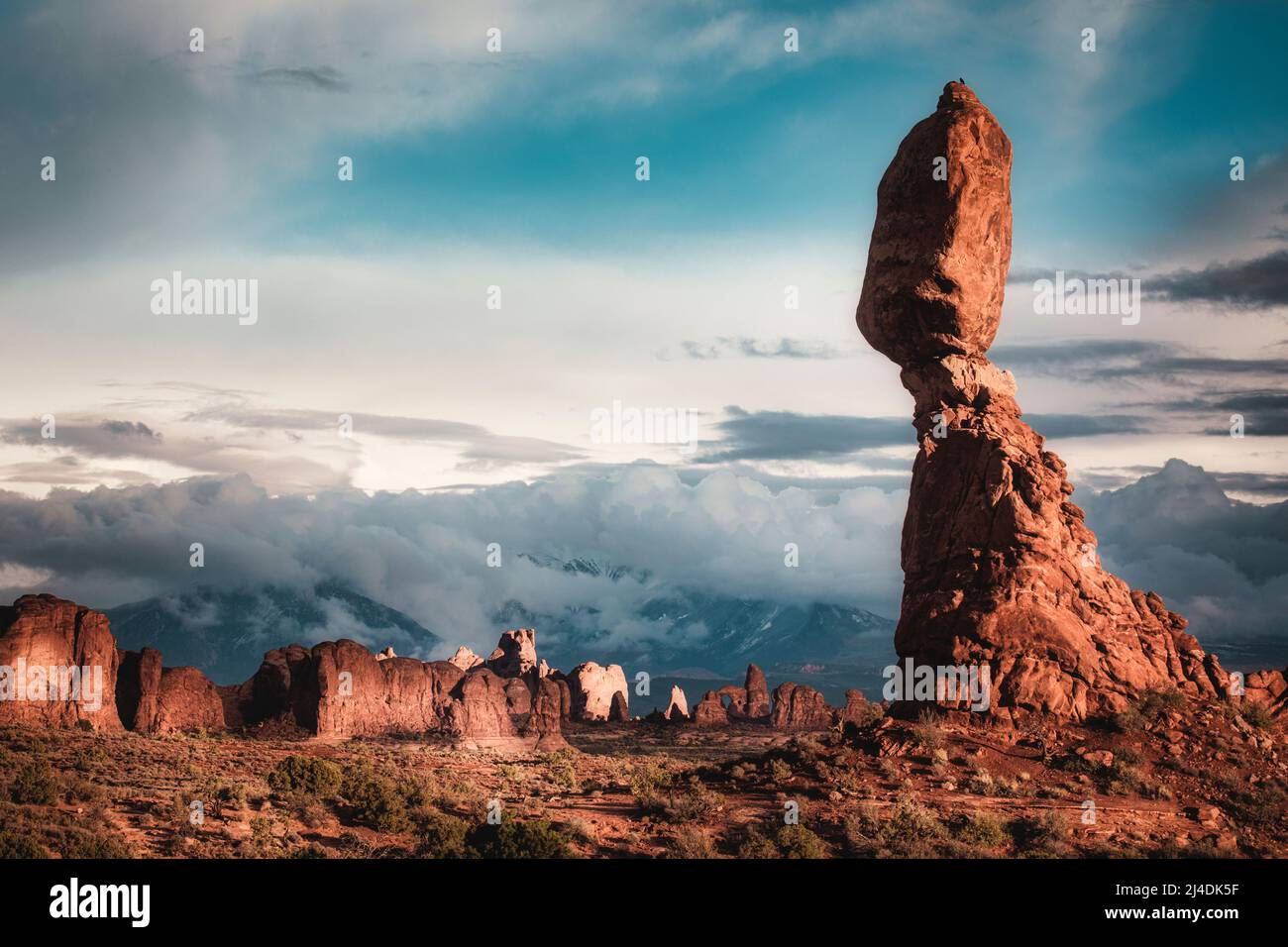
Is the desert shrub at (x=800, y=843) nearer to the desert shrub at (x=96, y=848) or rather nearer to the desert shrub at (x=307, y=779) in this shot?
the desert shrub at (x=307, y=779)

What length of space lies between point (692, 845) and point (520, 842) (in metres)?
4.33

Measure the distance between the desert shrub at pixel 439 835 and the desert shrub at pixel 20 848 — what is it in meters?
9.11

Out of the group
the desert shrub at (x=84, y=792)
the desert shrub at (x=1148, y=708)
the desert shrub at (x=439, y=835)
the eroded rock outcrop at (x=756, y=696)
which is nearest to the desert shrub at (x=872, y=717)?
the desert shrub at (x=1148, y=708)

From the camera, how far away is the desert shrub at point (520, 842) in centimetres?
3284

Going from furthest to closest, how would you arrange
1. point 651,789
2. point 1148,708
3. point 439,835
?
point 1148,708 → point 651,789 → point 439,835

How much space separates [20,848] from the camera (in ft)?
105

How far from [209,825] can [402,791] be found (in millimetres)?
6434

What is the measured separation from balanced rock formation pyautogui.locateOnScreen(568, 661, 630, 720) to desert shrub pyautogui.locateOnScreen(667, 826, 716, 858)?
3031 inches

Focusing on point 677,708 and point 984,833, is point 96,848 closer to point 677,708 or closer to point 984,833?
point 984,833

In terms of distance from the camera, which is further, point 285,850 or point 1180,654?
point 1180,654

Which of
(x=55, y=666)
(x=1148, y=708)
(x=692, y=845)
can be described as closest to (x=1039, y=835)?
(x=1148, y=708)
